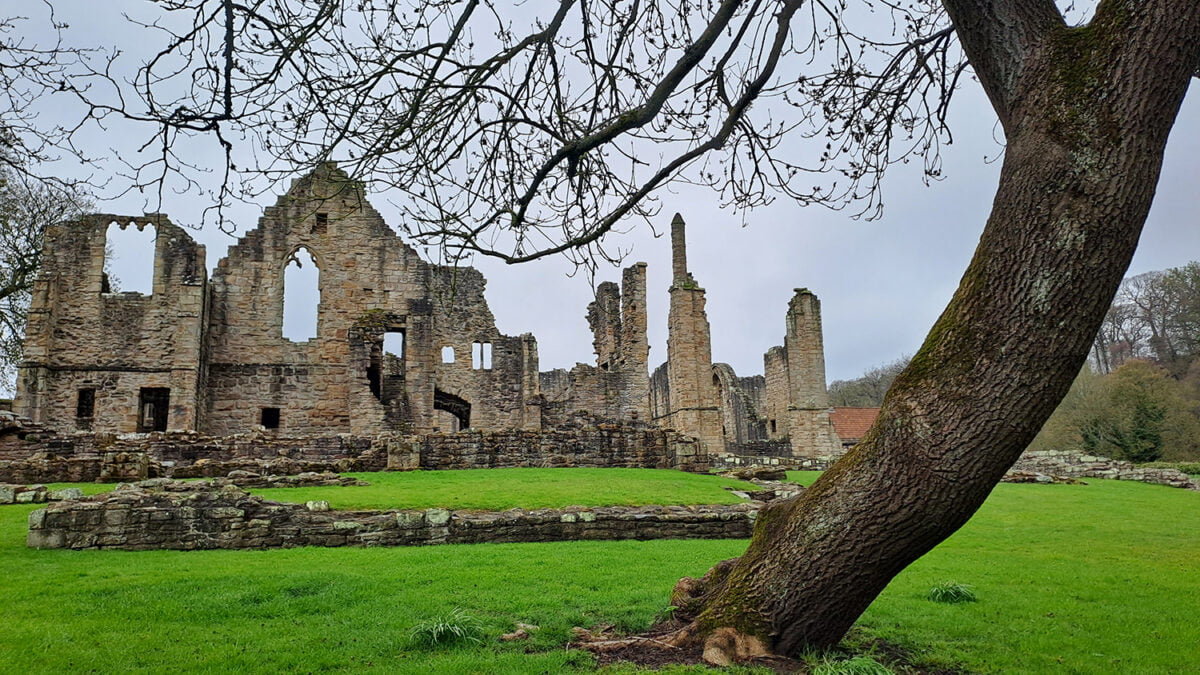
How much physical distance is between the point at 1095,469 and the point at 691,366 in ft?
46.9

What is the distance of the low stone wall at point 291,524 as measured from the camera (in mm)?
8461

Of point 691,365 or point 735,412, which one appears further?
point 735,412

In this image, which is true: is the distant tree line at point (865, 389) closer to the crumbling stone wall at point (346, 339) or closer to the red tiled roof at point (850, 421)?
the red tiled roof at point (850, 421)

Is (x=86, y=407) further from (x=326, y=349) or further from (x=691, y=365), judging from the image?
(x=691, y=365)

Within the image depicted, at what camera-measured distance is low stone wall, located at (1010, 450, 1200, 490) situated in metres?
22.0

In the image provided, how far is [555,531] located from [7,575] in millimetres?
5885

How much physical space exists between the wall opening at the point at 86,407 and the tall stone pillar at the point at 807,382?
83.5ft

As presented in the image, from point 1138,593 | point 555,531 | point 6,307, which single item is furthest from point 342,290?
point 1138,593

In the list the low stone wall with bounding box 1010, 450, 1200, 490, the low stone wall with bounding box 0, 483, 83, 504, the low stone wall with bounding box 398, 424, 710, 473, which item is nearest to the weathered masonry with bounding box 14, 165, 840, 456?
the low stone wall with bounding box 398, 424, 710, 473

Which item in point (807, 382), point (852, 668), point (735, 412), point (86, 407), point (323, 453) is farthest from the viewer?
point (735, 412)

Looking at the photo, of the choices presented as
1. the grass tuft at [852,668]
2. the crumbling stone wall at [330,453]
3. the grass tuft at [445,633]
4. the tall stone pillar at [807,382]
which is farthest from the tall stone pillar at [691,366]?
the grass tuft at [852,668]

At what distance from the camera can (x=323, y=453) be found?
1750cm

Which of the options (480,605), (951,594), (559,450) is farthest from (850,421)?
(480,605)

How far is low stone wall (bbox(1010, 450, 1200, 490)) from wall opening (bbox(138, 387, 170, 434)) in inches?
1144
